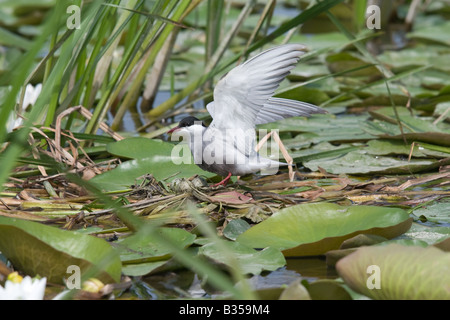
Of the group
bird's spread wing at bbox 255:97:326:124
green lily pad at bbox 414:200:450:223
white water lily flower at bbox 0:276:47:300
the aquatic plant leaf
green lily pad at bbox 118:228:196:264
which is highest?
bird's spread wing at bbox 255:97:326:124

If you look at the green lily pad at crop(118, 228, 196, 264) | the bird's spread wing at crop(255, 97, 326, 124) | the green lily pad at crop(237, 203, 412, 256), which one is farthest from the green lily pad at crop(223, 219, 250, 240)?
the bird's spread wing at crop(255, 97, 326, 124)

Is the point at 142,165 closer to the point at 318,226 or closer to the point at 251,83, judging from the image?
the point at 251,83

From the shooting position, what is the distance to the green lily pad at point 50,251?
193 cm

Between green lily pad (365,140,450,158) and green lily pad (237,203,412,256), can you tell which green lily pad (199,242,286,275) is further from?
green lily pad (365,140,450,158)

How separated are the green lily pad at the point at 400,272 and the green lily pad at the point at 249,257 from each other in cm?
34

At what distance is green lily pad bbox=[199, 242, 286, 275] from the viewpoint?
2.04 meters

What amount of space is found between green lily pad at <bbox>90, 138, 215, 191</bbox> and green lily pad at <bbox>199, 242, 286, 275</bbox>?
28.5 inches

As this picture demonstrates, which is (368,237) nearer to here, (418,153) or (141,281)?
(141,281)

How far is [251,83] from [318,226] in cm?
63

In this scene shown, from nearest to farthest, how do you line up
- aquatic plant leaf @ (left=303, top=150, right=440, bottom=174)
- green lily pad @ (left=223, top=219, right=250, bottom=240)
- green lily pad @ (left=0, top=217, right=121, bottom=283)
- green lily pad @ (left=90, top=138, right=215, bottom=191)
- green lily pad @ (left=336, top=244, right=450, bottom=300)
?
green lily pad @ (left=336, top=244, right=450, bottom=300) → green lily pad @ (left=0, top=217, right=121, bottom=283) → green lily pad @ (left=223, top=219, right=250, bottom=240) → green lily pad @ (left=90, top=138, right=215, bottom=191) → aquatic plant leaf @ (left=303, top=150, right=440, bottom=174)

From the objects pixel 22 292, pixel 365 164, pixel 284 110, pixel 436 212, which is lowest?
pixel 22 292

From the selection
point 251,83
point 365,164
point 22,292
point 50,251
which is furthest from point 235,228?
point 365,164

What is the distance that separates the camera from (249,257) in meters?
2.13

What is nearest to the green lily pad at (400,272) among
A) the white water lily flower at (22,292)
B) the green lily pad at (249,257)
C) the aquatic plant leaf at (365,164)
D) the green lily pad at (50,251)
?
the green lily pad at (249,257)
